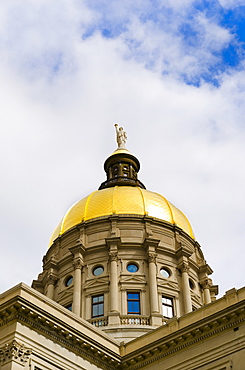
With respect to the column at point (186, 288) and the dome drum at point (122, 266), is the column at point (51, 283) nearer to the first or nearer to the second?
the dome drum at point (122, 266)

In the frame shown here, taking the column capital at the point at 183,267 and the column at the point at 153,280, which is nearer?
the column at the point at 153,280

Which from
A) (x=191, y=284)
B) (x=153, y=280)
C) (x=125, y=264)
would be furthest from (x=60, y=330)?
(x=191, y=284)

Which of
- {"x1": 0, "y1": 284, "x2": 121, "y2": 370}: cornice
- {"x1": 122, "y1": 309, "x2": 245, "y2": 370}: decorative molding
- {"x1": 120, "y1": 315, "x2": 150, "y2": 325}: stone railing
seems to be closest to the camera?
{"x1": 0, "y1": 284, "x2": 121, "y2": 370}: cornice

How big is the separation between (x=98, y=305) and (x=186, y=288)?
7331 millimetres

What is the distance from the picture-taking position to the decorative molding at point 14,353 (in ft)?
101

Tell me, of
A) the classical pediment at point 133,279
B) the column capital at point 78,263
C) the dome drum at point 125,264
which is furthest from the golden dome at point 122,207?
the classical pediment at point 133,279

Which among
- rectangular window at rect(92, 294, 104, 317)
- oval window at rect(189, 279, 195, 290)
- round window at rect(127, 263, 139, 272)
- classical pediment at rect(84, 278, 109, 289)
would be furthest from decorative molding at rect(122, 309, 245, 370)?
oval window at rect(189, 279, 195, 290)

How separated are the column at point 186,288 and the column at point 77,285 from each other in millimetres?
8315

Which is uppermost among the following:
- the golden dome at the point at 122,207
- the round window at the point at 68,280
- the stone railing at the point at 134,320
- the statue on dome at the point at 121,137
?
the statue on dome at the point at 121,137

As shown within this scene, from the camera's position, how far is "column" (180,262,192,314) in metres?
54.2

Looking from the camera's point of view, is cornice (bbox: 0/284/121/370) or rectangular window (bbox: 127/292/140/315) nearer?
cornice (bbox: 0/284/121/370)

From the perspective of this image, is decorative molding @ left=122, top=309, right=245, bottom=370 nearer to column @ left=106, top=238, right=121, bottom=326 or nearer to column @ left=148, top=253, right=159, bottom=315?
column @ left=106, top=238, right=121, bottom=326

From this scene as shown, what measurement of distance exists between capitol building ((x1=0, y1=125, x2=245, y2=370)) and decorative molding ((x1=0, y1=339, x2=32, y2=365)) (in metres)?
0.05

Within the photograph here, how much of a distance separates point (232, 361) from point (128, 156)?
1580 inches
